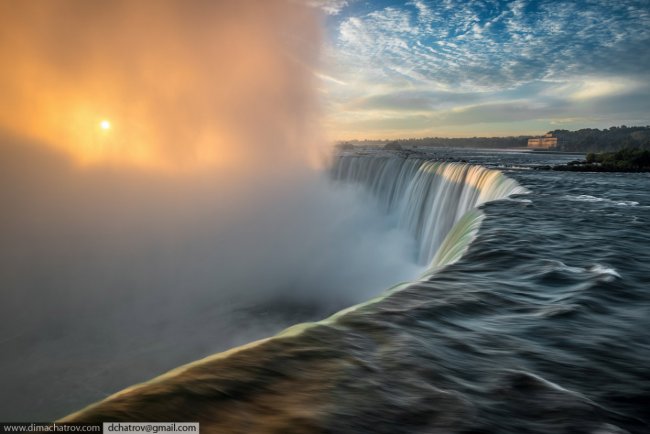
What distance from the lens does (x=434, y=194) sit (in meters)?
27.8

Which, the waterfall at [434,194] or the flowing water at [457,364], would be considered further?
the waterfall at [434,194]

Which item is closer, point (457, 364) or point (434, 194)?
point (457, 364)

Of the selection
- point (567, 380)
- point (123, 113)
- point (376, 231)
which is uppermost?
point (123, 113)

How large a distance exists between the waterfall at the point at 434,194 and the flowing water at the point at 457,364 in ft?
6.84

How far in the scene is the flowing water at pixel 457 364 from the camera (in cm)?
286

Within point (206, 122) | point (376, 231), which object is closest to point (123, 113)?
point (206, 122)

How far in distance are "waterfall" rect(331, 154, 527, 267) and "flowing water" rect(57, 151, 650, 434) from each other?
6.84 feet

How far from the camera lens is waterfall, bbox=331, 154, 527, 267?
12.4 meters

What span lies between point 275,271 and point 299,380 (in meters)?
24.6

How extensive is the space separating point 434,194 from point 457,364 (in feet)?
82.1

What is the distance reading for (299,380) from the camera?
10.5ft

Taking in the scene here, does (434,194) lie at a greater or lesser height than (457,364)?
greater

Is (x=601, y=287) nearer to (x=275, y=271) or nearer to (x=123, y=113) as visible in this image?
(x=275, y=271)

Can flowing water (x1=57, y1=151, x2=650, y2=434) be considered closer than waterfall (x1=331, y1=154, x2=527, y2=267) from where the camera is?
Yes
